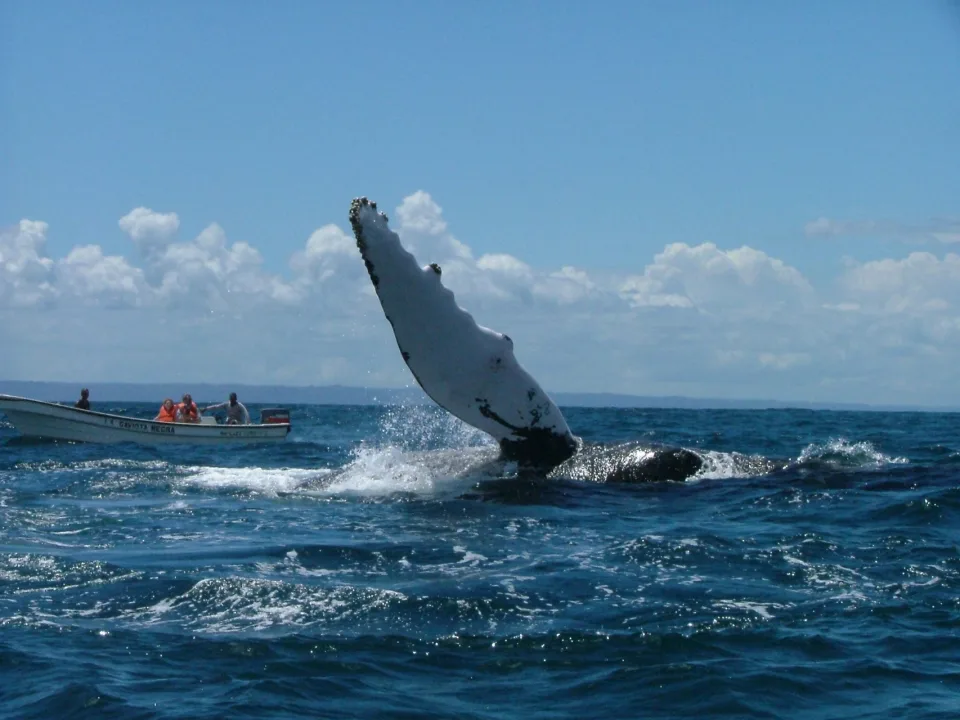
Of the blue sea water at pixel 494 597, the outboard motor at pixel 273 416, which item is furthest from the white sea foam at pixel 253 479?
the outboard motor at pixel 273 416

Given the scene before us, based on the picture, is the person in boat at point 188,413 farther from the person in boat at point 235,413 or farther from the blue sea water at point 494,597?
the blue sea water at point 494,597

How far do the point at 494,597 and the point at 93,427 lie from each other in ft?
67.1

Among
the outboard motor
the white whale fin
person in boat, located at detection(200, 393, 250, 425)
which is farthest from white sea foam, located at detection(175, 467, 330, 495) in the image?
the outboard motor

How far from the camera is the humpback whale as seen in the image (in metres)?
9.34

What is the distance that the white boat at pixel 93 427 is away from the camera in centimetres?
2558

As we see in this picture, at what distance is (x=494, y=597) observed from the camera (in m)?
7.09

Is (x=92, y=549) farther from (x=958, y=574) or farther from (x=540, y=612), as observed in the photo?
(x=958, y=574)

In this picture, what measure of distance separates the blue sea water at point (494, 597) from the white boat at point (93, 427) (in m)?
13.5

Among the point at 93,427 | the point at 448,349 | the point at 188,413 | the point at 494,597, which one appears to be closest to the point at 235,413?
the point at 188,413

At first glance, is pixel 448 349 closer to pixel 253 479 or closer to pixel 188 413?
pixel 253 479

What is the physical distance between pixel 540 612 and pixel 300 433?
92.9 ft

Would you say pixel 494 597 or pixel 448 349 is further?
pixel 448 349

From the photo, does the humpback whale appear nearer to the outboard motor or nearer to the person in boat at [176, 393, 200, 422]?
the outboard motor

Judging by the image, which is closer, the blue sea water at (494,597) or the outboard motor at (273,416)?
the blue sea water at (494,597)
